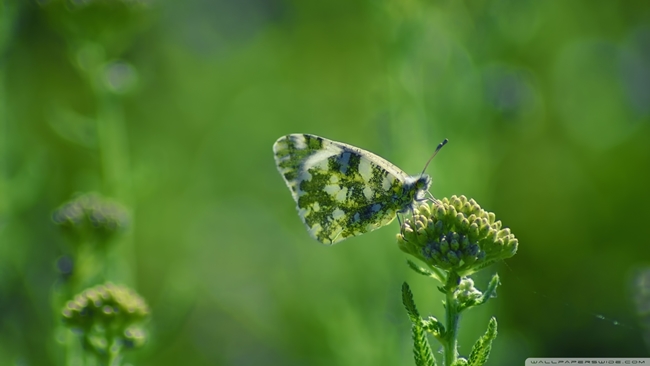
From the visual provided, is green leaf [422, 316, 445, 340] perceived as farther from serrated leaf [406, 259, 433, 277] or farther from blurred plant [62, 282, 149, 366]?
blurred plant [62, 282, 149, 366]

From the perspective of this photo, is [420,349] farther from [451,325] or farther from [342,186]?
[342,186]

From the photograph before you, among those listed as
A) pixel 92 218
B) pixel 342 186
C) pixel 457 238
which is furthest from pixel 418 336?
pixel 92 218

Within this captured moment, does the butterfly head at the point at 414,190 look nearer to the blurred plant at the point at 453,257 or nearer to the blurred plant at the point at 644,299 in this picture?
the blurred plant at the point at 453,257

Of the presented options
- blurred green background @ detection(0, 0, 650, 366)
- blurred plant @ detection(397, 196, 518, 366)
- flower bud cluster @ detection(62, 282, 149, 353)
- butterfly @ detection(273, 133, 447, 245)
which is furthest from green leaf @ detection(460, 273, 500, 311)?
blurred green background @ detection(0, 0, 650, 366)

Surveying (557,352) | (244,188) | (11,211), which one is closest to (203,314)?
(244,188)

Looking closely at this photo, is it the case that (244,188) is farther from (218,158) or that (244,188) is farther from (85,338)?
(85,338)

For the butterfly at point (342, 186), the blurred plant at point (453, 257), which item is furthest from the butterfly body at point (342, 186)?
the blurred plant at point (453, 257)
